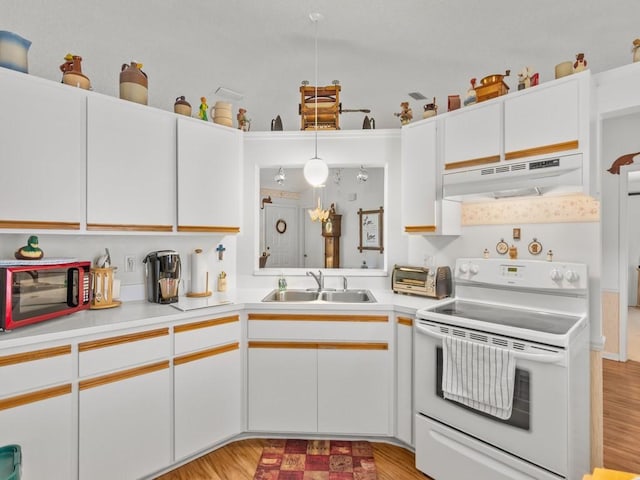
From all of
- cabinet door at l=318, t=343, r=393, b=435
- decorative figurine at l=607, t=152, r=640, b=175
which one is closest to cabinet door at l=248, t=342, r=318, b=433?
cabinet door at l=318, t=343, r=393, b=435

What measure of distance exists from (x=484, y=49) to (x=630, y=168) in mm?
2500

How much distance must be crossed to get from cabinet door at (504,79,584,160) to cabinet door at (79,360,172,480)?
247 centimetres

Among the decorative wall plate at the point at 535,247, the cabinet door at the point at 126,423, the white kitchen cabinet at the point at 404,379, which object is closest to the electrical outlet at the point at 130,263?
the cabinet door at the point at 126,423

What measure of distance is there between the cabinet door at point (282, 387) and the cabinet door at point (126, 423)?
55 centimetres

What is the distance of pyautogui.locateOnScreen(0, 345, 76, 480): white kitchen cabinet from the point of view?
1522mm

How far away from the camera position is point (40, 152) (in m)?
1.83

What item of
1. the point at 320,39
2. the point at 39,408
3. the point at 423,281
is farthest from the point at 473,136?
the point at 39,408

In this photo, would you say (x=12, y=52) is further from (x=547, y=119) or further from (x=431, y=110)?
(x=547, y=119)

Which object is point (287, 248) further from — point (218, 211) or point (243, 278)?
point (218, 211)

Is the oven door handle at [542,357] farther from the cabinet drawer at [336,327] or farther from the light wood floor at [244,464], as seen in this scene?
the light wood floor at [244,464]

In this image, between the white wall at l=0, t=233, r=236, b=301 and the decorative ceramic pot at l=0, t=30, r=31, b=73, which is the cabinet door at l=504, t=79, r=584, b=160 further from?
the decorative ceramic pot at l=0, t=30, r=31, b=73

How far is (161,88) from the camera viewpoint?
290cm

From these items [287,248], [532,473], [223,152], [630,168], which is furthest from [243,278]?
[630,168]

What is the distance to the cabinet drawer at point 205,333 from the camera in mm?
2047
